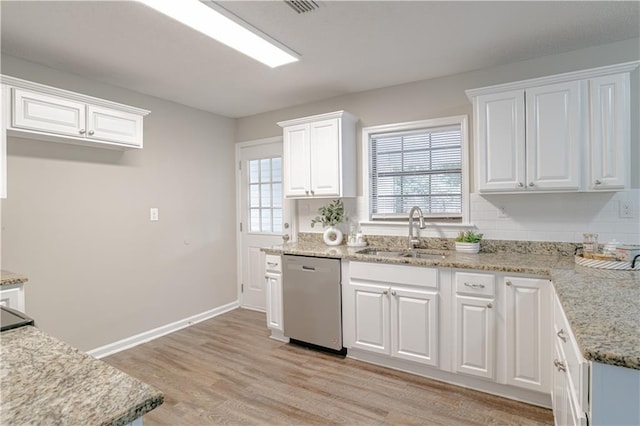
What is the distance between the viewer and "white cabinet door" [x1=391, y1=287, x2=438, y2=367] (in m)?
2.58

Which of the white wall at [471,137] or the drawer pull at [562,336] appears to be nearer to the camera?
the drawer pull at [562,336]

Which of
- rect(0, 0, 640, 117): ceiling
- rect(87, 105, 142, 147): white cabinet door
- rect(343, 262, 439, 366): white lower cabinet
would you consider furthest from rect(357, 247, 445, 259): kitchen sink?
rect(87, 105, 142, 147): white cabinet door

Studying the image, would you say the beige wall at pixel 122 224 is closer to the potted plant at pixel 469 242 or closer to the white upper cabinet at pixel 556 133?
the potted plant at pixel 469 242

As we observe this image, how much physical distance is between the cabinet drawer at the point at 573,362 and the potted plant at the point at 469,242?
1.08 metres

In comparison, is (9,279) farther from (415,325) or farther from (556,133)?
(556,133)

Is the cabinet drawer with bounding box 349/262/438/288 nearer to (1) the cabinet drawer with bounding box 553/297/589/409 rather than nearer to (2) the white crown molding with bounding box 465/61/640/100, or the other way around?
(1) the cabinet drawer with bounding box 553/297/589/409

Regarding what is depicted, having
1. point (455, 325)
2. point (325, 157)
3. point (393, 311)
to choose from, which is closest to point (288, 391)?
point (393, 311)

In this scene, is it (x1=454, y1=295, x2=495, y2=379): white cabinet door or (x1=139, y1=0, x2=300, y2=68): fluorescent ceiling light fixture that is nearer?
(x1=139, y1=0, x2=300, y2=68): fluorescent ceiling light fixture

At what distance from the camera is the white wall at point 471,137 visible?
2.50 metres

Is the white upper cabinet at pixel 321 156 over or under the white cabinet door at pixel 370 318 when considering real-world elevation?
over

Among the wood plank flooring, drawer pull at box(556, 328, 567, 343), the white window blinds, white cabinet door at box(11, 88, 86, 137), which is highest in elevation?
white cabinet door at box(11, 88, 86, 137)

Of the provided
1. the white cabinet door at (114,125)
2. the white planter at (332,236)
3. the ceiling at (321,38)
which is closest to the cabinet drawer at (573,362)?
the ceiling at (321,38)

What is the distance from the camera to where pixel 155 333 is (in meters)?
3.57

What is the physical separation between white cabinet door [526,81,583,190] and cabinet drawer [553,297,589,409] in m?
1.05
